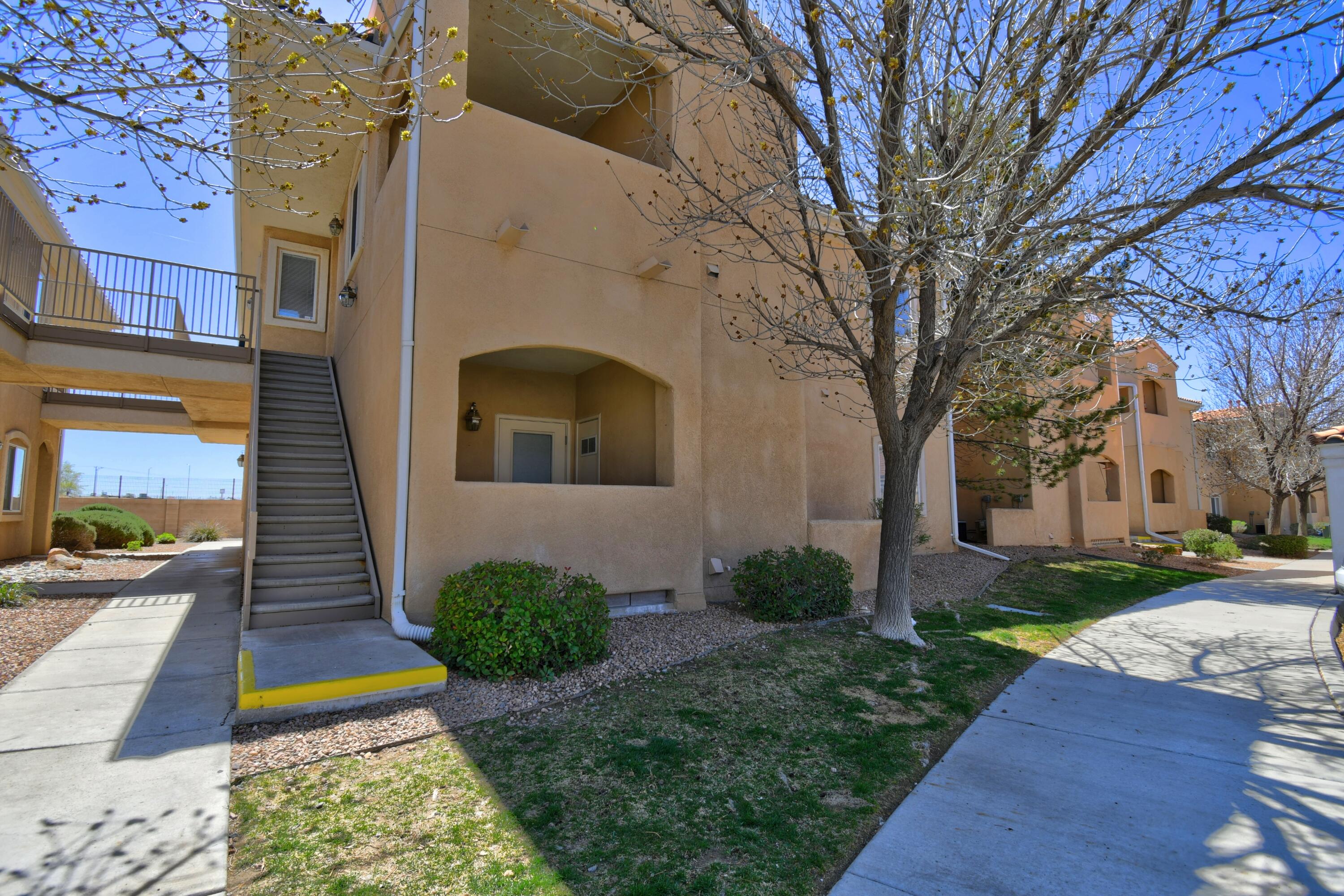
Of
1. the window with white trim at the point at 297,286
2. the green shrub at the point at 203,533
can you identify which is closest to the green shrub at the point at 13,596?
the window with white trim at the point at 297,286

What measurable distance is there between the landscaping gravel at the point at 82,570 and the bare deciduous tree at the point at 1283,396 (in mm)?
24168

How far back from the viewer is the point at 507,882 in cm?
294

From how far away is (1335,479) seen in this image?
33.5 ft

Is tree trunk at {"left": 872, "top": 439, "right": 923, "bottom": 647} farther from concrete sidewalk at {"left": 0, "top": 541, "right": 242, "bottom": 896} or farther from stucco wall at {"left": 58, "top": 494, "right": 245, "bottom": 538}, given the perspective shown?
stucco wall at {"left": 58, "top": 494, "right": 245, "bottom": 538}

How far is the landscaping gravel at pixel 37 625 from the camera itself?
587cm

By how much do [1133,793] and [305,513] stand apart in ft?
27.9

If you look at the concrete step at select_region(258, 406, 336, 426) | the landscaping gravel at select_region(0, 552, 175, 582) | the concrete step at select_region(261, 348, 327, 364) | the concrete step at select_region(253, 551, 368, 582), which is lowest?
the landscaping gravel at select_region(0, 552, 175, 582)

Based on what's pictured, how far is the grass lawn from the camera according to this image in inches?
119

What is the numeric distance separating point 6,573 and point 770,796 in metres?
12.8

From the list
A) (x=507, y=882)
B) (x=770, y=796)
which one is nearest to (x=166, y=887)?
(x=507, y=882)

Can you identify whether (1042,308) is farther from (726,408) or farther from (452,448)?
(452,448)

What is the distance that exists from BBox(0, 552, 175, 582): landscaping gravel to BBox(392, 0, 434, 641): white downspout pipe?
18.9 ft

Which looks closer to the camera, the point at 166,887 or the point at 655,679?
the point at 166,887

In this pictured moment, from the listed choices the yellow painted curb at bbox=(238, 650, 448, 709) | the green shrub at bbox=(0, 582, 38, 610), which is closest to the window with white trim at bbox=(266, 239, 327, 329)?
the green shrub at bbox=(0, 582, 38, 610)
